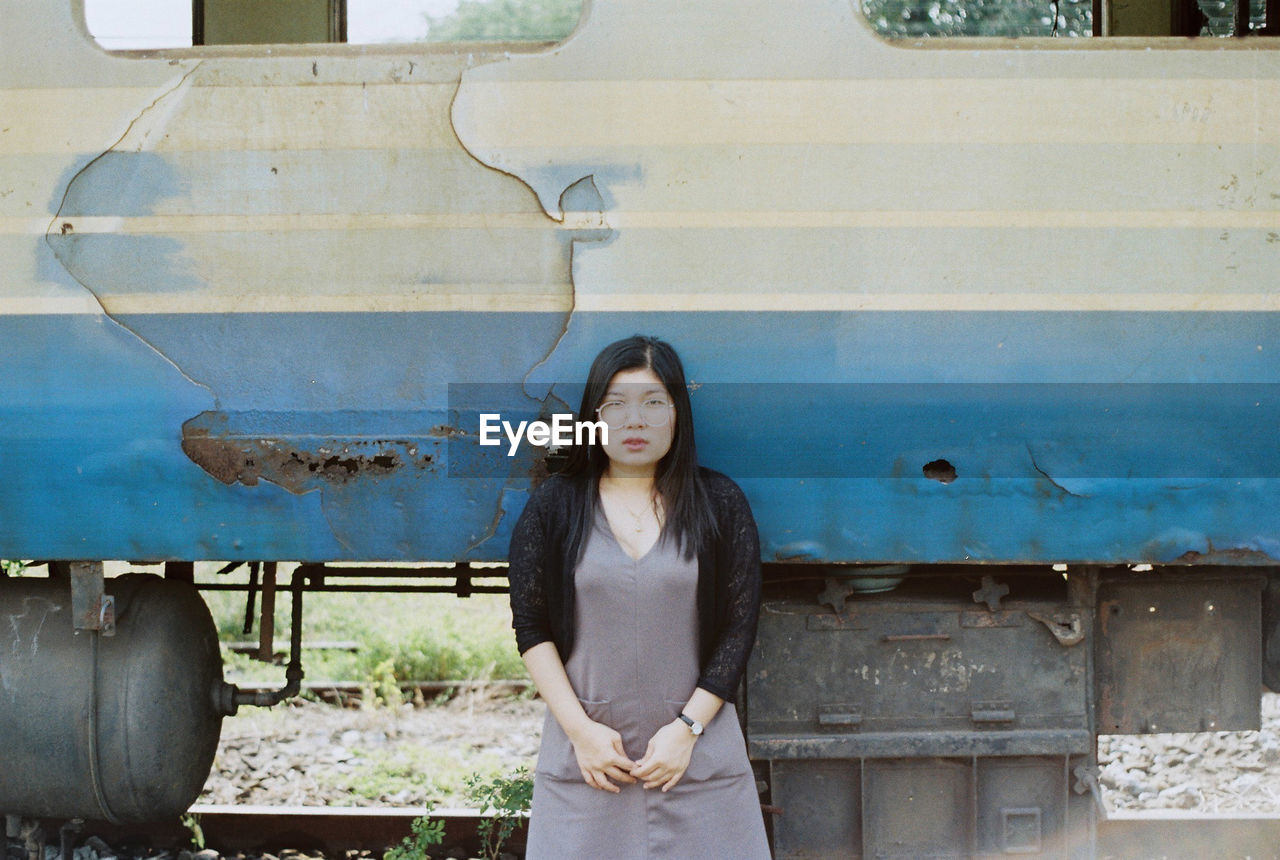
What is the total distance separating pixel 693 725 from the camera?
2447mm

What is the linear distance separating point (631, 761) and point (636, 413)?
795mm

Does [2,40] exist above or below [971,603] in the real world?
above

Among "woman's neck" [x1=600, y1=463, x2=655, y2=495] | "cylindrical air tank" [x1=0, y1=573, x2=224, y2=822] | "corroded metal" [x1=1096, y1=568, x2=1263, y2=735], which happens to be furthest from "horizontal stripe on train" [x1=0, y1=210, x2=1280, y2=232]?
"cylindrical air tank" [x1=0, y1=573, x2=224, y2=822]

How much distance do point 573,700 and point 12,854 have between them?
257 cm

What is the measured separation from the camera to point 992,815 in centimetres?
296

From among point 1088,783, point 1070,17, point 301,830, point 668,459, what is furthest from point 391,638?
point 1070,17

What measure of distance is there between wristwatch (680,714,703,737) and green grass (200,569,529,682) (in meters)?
3.30

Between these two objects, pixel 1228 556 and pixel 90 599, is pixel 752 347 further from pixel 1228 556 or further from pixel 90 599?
pixel 90 599

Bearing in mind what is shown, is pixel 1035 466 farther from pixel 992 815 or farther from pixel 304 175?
pixel 304 175

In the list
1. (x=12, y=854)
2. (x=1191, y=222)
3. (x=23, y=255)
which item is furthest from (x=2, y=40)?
(x=1191, y=222)

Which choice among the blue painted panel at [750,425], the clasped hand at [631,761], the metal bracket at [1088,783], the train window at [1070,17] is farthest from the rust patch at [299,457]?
the metal bracket at [1088,783]

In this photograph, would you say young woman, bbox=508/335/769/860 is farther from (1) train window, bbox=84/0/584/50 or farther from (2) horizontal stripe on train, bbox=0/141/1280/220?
(1) train window, bbox=84/0/584/50

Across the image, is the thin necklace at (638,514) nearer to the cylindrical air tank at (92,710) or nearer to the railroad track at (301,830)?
the cylindrical air tank at (92,710)

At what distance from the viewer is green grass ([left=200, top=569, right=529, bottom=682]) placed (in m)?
5.69
